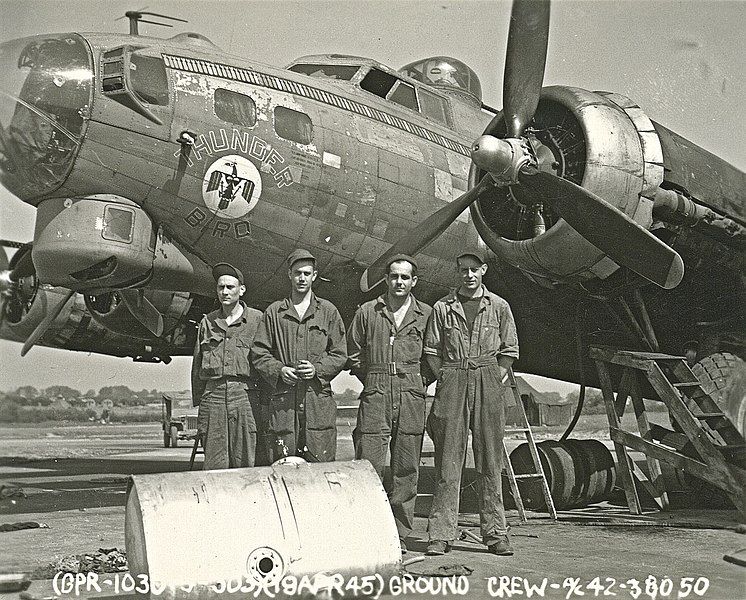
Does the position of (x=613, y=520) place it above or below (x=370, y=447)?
below

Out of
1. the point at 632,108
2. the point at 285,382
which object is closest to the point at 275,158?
the point at 285,382

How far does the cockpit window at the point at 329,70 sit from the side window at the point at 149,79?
92.3 inches

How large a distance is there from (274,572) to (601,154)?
525 cm

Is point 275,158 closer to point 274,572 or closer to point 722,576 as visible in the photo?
point 274,572

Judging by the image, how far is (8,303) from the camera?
1242 cm

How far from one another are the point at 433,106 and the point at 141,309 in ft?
14.6

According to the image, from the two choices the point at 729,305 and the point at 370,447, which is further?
the point at 729,305

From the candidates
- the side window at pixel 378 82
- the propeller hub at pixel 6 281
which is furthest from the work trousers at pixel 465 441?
the propeller hub at pixel 6 281

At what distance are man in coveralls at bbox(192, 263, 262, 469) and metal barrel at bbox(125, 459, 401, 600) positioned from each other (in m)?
1.48

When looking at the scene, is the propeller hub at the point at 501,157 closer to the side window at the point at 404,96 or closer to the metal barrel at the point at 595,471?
the side window at the point at 404,96

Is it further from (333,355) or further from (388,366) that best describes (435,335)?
(333,355)

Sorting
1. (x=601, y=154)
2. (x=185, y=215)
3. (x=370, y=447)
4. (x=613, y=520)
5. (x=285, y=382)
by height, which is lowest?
(x=613, y=520)

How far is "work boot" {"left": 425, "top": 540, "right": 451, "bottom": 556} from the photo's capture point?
6215 millimetres

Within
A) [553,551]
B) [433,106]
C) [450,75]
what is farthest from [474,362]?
[450,75]
